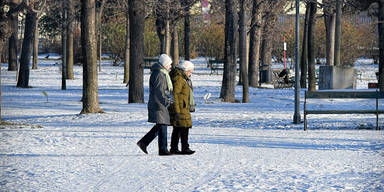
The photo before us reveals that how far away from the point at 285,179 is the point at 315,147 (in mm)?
3897

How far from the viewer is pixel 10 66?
180 feet

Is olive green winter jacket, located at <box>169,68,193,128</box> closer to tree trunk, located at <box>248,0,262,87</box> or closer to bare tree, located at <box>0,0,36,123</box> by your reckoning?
bare tree, located at <box>0,0,36,123</box>

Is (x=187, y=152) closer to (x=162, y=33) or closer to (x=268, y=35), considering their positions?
(x=162, y=33)

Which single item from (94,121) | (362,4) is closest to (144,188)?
(94,121)

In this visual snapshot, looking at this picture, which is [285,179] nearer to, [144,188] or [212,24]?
[144,188]

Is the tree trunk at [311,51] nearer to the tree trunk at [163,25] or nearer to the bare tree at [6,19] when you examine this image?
the tree trunk at [163,25]

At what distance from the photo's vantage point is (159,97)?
11125 millimetres

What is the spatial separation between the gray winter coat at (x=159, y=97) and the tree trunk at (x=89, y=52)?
956 cm

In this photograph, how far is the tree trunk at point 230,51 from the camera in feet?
83.8

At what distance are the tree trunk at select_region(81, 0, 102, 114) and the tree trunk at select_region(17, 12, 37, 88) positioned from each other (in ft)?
51.5

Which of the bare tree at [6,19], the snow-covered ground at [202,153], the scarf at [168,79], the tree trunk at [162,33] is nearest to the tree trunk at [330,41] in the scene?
the tree trunk at [162,33]

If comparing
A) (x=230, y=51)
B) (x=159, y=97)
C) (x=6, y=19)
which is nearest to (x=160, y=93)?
(x=159, y=97)

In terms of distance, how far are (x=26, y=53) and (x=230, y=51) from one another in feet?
51.4

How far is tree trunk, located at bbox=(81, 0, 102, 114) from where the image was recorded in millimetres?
20438
